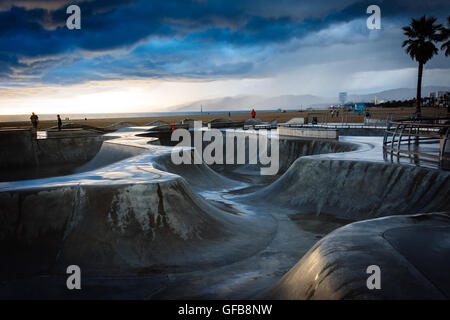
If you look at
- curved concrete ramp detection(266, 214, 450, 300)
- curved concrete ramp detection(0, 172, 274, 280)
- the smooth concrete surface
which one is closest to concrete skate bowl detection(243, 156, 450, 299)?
curved concrete ramp detection(266, 214, 450, 300)

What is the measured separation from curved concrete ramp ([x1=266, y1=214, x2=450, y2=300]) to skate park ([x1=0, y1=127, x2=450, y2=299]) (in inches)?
0.6

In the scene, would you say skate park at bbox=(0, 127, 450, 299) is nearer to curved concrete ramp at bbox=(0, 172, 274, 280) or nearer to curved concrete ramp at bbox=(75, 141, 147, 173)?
curved concrete ramp at bbox=(0, 172, 274, 280)

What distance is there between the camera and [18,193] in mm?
6723

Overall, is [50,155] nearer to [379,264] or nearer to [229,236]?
[229,236]

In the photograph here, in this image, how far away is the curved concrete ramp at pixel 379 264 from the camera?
9.44ft

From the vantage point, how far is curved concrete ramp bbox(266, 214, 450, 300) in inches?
113

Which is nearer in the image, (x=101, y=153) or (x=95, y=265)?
(x=95, y=265)

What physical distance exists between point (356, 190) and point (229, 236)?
4.59m

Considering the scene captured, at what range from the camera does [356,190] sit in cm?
1017

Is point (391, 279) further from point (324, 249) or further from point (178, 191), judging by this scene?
point (178, 191)
